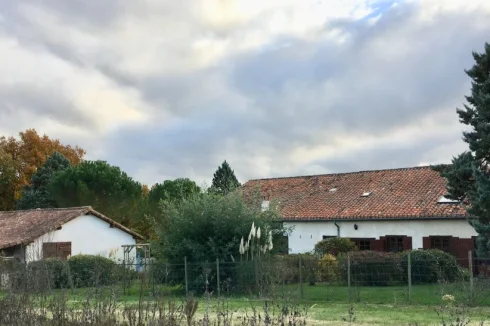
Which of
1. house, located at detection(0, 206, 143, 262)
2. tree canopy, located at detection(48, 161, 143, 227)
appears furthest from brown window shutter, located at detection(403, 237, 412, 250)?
tree canopy, located at detection(48, 161, 143, 227)

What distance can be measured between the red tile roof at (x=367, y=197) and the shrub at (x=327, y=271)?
8.49 m

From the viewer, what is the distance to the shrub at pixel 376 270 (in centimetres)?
2131

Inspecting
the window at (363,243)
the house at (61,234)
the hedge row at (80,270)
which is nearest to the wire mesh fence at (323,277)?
the hedge row at (80,270)

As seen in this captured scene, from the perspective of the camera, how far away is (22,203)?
54.2 m

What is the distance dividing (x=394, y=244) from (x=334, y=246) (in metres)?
3.49

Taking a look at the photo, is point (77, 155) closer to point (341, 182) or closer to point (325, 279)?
point (341, 182)

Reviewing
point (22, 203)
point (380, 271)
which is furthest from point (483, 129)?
point (22, 203)

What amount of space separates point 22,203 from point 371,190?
33.1m

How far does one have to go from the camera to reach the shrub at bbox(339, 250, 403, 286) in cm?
2131

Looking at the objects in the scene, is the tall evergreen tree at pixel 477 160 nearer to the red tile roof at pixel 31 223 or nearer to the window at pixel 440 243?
the window at pixel 440 243

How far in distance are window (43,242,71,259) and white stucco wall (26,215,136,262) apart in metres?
0.28

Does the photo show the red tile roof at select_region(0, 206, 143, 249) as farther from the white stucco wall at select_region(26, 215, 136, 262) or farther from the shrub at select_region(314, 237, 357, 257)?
the shrub at select_region(314, 237, 357, 257)

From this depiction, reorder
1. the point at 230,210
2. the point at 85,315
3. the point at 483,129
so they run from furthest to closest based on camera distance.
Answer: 1. the point at 230,210
2. the point at 483,129
3. the point at 85,315

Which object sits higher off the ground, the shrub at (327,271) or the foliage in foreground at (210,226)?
the foliage in foreground at (210,226)
